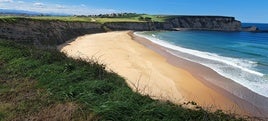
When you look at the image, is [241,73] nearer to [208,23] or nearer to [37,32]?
[37,32]

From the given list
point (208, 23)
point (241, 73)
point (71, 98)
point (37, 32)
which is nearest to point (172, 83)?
point (241, 73)

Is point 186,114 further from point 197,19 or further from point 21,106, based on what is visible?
point 197,19

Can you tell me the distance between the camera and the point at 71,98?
12359 millimetres

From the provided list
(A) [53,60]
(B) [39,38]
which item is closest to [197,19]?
(B) [39,38]

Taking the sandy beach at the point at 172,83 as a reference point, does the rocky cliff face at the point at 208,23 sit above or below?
below

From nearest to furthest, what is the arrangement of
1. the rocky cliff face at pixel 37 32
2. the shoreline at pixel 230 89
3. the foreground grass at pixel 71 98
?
the foreground grass at pixel 71 98 → the shoreline at pixel 230 89 → the rocky cliff face at pixel 37 32

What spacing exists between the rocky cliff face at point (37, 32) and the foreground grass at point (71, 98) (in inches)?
770

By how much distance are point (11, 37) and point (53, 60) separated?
19.3 metres

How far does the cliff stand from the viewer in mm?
37625

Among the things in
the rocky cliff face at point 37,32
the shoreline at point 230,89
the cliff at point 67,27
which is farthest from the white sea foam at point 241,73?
the cliff at point 67,27

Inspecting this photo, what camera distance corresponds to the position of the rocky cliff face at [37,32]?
36.4 meters

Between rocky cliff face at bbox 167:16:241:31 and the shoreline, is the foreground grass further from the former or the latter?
rocky cliff face at bbox 167:16:241:31

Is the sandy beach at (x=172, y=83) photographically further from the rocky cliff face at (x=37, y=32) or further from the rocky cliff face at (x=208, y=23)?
the rocky cliff face at (x=208, y=23)

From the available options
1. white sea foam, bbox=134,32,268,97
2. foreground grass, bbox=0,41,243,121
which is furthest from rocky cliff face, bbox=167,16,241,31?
foreground grass, bbox=0,41,243,121
